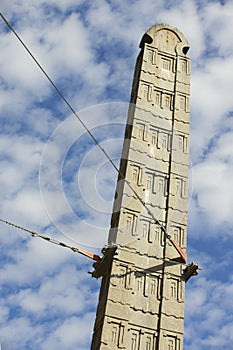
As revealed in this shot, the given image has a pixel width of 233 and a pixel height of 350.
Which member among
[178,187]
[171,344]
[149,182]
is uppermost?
[178,187]

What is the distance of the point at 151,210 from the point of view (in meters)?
13.2

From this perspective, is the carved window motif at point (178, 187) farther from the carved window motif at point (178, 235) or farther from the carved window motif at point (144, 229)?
the carved window motif at point (144, 229)

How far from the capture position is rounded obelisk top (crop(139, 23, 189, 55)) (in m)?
16.5

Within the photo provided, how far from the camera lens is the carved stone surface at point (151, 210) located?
11.3 meters

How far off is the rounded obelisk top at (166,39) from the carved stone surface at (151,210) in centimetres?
3

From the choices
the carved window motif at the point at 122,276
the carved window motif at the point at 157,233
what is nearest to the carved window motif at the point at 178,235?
the carved window motif at the point at 157,233

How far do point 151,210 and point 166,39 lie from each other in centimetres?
647

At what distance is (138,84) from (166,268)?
5.83 meters

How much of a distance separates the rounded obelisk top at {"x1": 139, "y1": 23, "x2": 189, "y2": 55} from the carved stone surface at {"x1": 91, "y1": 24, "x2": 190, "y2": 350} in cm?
3

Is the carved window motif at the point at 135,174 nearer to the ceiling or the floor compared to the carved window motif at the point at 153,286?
nearer to the ceiling

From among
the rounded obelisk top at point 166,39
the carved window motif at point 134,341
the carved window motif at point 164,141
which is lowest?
the carved window motif at point 134,341

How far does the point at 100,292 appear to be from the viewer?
40.4ft

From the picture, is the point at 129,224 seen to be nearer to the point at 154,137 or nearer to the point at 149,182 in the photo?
the point at 149,182

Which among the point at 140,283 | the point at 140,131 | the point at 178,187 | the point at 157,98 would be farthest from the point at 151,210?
the point at 157,98
